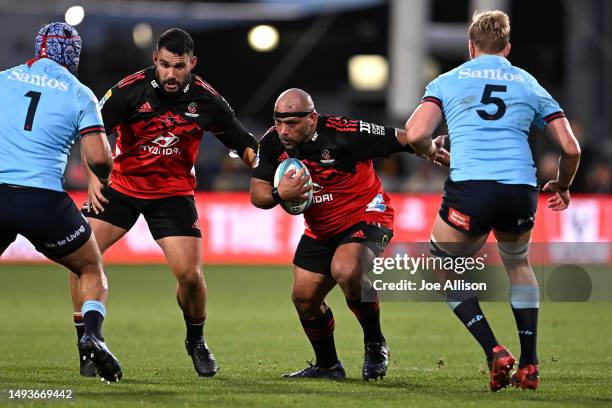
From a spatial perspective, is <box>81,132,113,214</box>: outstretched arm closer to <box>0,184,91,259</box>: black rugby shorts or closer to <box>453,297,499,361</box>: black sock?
<box>0,184,91,259</box>: black rugby shorts

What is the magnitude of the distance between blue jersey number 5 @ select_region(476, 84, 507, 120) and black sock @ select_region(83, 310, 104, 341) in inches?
109

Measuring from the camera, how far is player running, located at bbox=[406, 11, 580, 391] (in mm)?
7258

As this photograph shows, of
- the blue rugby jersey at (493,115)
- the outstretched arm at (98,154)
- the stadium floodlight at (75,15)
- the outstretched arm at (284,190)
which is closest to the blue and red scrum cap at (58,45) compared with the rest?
the outstretched arm at (98,154)

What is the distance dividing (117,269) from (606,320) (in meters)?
8.30

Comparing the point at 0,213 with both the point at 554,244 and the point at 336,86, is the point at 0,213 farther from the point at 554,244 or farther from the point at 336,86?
the point at 336,86

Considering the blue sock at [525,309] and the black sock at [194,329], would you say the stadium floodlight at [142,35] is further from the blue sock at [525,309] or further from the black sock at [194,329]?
the blue sock at [525,309]

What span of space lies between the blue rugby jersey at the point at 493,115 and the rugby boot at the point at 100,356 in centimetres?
241

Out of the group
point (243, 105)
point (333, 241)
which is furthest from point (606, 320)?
point (243, 105)

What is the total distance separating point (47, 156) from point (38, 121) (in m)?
Answer: 0.22

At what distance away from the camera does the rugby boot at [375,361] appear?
8242 millimetres

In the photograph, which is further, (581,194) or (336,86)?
(336,86)

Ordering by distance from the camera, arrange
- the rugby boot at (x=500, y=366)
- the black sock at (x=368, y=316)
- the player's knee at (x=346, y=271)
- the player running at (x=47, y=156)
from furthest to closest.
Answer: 1. the black sock at (x=368, y=316)
2. the player's knee at (x=346, y=271)
3. the player running at (x=47, y=156)
4. the rugby boot at (x=500, y=366)

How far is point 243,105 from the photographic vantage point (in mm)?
24891

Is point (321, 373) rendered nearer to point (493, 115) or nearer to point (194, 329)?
point (194, 329)
